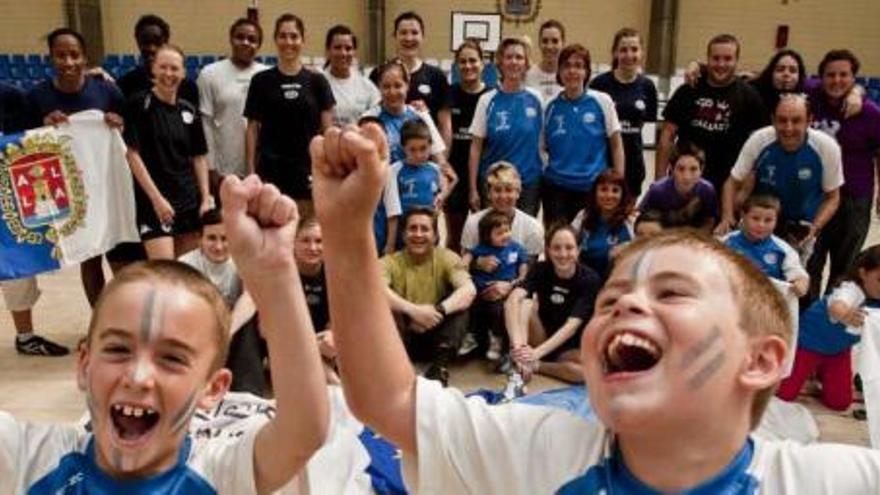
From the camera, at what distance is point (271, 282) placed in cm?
135

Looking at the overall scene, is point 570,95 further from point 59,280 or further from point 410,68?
point 59,280

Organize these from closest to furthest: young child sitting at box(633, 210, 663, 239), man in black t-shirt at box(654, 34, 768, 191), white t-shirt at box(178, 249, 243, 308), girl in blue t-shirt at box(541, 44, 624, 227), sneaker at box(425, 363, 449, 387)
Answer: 1. white t-shirt at box(178, 249, 243, 308)
2. sneaker at box(425, 363, 449, 387)
3. young child sitting at box(633, 210, 663, 239)
4. man in black t-shirt at box(654, 34, 768, 191)
5. girl in blue t-shirt at box(541, 44, 624, 227)

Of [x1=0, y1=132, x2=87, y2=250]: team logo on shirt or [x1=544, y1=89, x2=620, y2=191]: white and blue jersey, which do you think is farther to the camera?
[x1=544, y1=89, x2=620, y2=191]: white and blue jersey

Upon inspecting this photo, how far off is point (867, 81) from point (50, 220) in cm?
1295

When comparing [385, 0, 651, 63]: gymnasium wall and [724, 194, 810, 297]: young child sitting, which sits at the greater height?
[385, 0, 651, 63]: gymnasium wall

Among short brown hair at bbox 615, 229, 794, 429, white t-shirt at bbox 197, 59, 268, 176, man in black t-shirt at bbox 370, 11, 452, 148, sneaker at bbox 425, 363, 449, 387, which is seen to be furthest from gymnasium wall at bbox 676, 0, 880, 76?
short brown hair at bbox 615, 229, 794, 429

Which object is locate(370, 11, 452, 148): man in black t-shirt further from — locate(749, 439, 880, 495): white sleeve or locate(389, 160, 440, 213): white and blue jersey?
locate(749, 439, 880, 495): white sleeve

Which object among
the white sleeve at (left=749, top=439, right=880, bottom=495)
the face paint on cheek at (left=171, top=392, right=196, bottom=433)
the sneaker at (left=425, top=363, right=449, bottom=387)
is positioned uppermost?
the white sleeve at (left=749, top=439, right=880, bottom=495)

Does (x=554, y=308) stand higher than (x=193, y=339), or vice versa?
(x=193, y=339)

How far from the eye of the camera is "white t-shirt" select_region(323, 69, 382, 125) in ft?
17.7

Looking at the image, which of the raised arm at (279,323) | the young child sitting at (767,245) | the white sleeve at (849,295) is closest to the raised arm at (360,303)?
the raised arm at (279,323)

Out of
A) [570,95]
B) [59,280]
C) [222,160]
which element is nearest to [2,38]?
[59,280]

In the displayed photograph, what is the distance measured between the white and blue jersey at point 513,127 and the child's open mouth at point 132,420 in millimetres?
4160

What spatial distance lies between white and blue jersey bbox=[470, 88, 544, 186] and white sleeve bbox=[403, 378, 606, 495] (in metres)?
4.26
